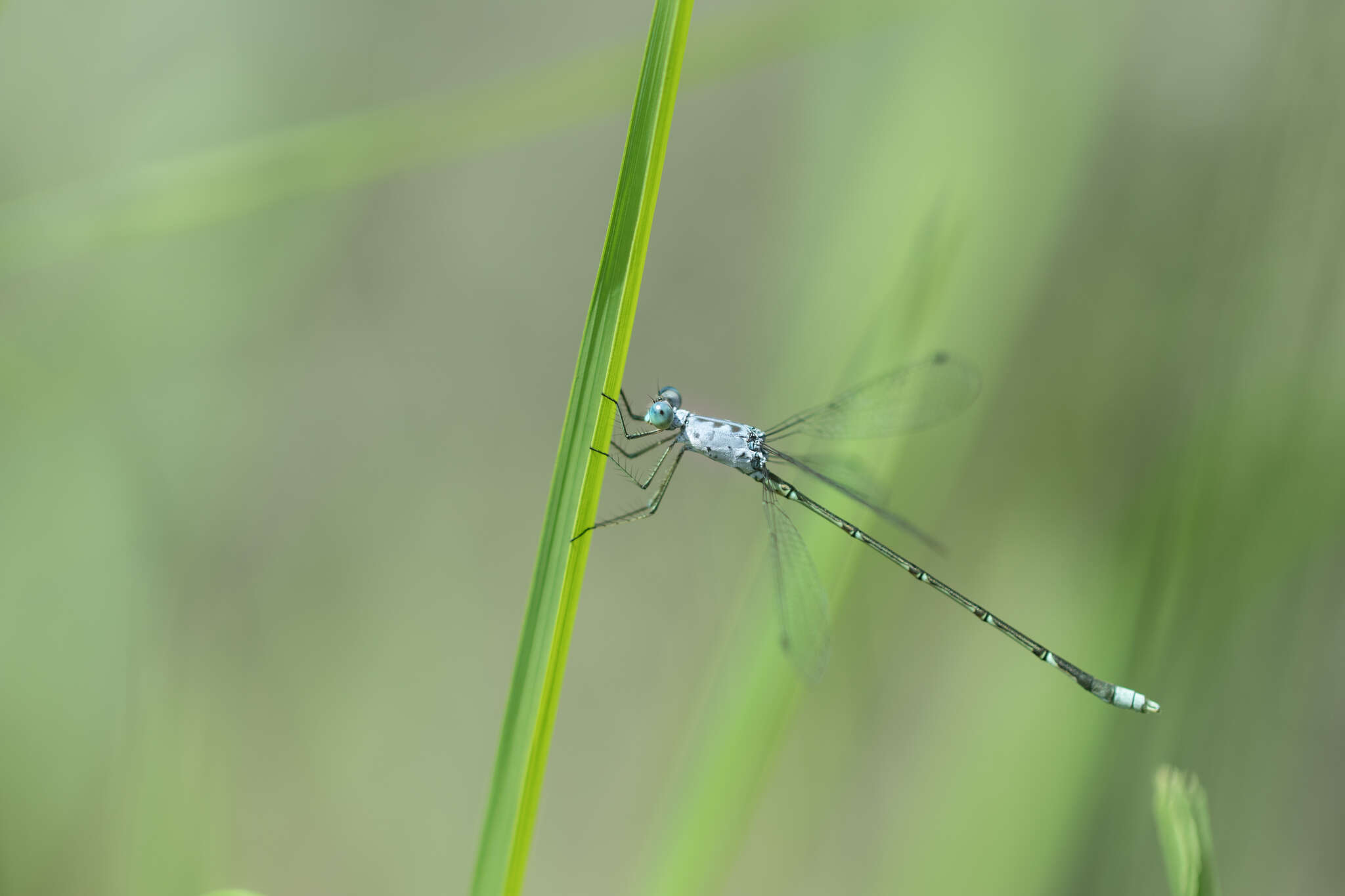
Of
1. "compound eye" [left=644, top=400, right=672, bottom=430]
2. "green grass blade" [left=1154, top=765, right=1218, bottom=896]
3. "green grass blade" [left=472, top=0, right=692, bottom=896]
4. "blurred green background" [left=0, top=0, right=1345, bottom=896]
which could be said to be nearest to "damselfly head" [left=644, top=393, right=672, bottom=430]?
"compound eye" [left=644, top=400, right=672, bottom=430]

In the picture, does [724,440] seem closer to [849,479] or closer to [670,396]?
[670,396]

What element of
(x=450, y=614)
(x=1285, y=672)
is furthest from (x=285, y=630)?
(x=1285, y=672)

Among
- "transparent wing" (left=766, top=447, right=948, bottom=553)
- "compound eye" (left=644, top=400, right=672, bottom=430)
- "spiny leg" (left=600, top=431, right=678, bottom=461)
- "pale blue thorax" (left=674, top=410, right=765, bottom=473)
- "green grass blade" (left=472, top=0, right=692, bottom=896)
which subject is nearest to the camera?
"green grass blade" (left=472, top=0, right=692, bottom=896)

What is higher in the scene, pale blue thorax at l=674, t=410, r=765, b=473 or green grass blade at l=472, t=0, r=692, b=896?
pale blue thorax at l=674, t=410, r=765, b=473

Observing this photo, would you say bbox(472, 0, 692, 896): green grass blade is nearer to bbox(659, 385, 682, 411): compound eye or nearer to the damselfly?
the damselfly

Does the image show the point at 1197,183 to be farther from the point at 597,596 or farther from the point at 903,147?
the point at 597,596

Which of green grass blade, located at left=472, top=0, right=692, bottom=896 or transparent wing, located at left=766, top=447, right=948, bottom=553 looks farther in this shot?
transparent wing, located at left=766, top=447, right=948, bottom=553

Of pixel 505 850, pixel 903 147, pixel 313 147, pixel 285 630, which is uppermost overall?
pixel 903 147
